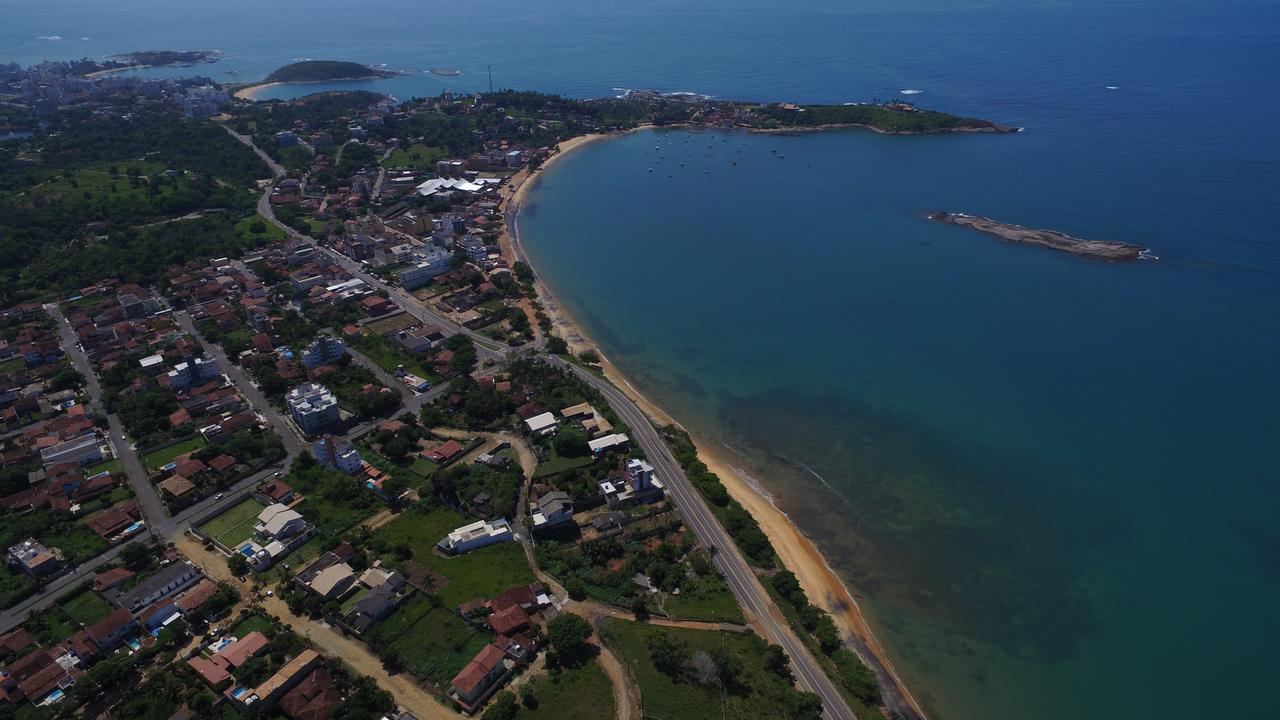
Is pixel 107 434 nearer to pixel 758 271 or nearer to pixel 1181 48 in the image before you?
pixel 758 271

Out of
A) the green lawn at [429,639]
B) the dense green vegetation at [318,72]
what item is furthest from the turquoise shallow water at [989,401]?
the dense green vegetation at [318,72]

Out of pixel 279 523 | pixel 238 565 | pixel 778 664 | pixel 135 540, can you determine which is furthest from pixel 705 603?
pixel 135 540

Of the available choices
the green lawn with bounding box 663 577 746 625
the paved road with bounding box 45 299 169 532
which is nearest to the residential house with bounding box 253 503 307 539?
the paved road with bounding box 45 299 169 532

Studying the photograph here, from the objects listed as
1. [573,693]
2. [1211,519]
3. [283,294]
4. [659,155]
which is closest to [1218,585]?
[1211,519]

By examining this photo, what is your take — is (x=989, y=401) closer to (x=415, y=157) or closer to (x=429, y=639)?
(x=429, y=639)

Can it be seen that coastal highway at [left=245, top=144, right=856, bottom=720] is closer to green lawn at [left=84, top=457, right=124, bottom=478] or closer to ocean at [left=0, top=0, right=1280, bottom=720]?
ocean at [left=0, top=0, right=1280, bottom=720]
